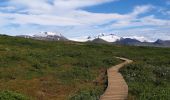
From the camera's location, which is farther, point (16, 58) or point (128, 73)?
point (16, 58)

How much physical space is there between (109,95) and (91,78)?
16.9 m

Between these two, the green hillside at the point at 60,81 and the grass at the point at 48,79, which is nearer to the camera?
the green hillside at the point at 60,81

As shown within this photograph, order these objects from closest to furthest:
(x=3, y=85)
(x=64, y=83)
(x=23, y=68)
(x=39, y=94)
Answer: (x=39, y=94) → (x=3, y=85) → (x=64, y=83) → (x=23, y=68)

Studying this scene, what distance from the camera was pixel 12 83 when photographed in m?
35.7

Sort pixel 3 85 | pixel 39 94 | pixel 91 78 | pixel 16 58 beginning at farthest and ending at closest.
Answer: pixel 16 58, pixel 91 78, pixel 3 85, pixel 39 94

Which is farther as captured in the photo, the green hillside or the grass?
the grass

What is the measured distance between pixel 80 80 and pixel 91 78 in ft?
8.40

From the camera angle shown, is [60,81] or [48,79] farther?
[48,79]

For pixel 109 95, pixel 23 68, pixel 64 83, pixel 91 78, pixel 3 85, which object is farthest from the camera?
pixel 23 68

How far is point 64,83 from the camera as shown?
124 feet

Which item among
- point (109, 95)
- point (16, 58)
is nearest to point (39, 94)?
point (109, 95)

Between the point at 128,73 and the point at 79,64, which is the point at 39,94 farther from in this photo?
the point at 79,64

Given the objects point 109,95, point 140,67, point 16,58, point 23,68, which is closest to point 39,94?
point 109,95

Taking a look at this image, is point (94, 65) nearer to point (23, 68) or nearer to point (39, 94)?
A: point (23, 68)
